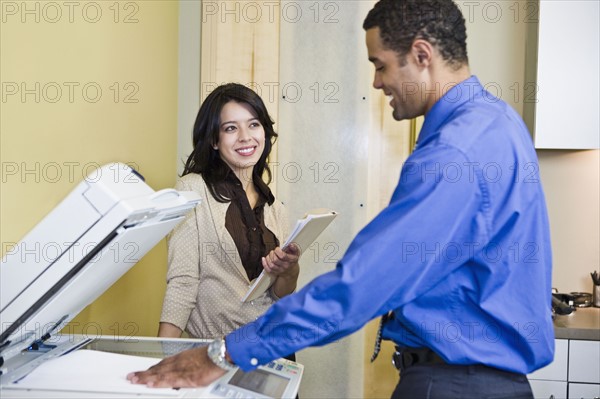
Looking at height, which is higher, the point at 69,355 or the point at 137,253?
the point at 137,253

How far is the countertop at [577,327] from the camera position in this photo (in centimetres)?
276

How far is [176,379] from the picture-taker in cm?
143

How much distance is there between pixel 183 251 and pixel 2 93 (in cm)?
64

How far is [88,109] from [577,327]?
191 cm

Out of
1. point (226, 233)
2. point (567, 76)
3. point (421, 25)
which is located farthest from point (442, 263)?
point (567, 76)

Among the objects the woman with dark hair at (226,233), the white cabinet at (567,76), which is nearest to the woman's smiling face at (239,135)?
the woman with dark hair at (226,233)

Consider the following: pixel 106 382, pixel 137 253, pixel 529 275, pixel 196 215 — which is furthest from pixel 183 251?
pixel 529 275

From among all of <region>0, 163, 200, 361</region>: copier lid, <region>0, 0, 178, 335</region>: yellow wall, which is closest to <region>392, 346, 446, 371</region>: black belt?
<region>0, 163, 200, 361</region>: copier lid

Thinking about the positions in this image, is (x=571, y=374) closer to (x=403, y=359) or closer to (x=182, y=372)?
(x=403, y=359)

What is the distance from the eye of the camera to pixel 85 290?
150cm

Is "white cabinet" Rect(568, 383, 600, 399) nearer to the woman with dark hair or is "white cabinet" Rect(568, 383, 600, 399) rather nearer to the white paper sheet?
the woman with dark hair

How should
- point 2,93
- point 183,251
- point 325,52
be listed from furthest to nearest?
point 325,52 → point 183,251 → point 2,93

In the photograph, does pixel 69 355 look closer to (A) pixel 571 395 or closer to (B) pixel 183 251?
(B) pixel 183 251

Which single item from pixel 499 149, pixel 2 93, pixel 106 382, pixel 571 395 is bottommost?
pixel 571 395
